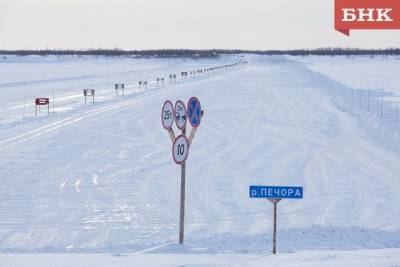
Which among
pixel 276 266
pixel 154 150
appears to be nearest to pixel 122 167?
pixel 154 150

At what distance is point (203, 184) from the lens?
1548cm

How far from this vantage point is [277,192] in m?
9.07

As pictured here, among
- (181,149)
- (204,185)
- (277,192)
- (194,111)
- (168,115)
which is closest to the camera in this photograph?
(277,192)

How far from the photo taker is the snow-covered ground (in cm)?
1081

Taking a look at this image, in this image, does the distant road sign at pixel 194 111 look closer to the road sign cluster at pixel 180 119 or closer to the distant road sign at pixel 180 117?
the road sign cluster at pixel 180 119

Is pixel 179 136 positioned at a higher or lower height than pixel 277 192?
higher

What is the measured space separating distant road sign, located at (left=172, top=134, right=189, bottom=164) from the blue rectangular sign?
1.68 m

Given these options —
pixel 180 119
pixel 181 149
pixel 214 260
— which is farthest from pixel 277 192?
pixel 180 119

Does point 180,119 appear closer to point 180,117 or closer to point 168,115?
point 180,117

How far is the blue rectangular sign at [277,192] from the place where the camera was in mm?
8984

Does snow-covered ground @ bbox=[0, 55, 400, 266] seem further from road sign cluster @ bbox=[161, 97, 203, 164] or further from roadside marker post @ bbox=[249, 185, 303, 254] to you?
road sign cluster @ bbox=[161, 97, 203, 164]

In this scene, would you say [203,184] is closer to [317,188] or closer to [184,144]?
[317,188]

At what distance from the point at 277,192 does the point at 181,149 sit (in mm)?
1904

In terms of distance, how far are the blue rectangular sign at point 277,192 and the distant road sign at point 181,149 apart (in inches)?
66.0
